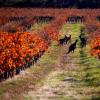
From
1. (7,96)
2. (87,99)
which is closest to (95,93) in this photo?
(87,99)

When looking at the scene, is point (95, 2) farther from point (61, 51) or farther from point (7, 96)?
point (7, 96)

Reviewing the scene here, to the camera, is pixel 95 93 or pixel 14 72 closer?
pixel 95 93

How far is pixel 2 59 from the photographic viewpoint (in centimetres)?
2455

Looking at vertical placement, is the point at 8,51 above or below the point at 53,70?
above

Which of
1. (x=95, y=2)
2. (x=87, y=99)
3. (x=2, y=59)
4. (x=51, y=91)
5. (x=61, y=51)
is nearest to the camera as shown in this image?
(x=87, y=99)

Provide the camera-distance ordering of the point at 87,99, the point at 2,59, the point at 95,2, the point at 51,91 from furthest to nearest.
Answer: the point at 95,2, the point at 2,59, the point at 51,91, the point at 87,99

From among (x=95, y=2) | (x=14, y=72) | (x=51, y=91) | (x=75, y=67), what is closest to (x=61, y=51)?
(x=75, y=67)

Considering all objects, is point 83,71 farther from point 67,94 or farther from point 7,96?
point 7,96

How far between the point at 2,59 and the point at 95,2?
67526 millimetres

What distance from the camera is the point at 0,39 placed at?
100ft

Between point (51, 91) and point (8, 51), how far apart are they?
5.09 meters

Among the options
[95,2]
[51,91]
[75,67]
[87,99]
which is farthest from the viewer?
[95,2]

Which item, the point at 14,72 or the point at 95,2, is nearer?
the point at 14,72

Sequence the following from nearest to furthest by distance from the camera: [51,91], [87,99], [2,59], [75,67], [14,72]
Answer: [87,99] < [51,91] < [2,59] < [14,72] < [75,67]
